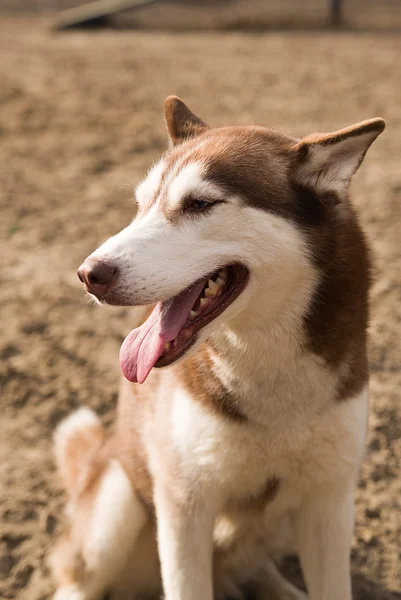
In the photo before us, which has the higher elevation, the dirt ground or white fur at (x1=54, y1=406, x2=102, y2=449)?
white fur at (x1=54, y1=406, x2=102, y2=449)

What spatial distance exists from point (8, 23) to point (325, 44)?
5147mm

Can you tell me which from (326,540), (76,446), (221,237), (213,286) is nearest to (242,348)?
(213,286)

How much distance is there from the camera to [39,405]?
3.98 metres

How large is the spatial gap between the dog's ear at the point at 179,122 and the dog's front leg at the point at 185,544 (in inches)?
49.6

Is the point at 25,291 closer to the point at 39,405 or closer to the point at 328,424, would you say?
the point at 39,405

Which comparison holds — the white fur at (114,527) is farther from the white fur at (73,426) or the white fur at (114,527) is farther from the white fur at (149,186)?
the white fur at (149,186)

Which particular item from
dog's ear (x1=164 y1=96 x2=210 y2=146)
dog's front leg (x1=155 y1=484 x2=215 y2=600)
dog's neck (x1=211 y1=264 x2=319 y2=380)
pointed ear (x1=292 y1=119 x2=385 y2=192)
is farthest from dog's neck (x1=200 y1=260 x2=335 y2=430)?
dog's ear (x1=164 y1=96 x2=210 y2=146)

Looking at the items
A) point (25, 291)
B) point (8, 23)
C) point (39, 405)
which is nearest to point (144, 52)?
point (8, 23)

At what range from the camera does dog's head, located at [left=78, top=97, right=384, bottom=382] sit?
2.17 metres

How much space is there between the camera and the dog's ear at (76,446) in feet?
10.7

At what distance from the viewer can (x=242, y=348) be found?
241 cm

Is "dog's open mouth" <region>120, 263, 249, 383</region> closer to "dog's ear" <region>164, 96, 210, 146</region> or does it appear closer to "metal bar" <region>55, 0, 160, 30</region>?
"dog's ear" <region>164, 96, 210, 146</region>

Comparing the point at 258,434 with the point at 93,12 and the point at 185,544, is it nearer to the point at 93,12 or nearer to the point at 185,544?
the point at 185,544

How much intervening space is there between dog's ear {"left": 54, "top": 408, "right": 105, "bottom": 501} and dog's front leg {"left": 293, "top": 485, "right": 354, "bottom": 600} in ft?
3.15
